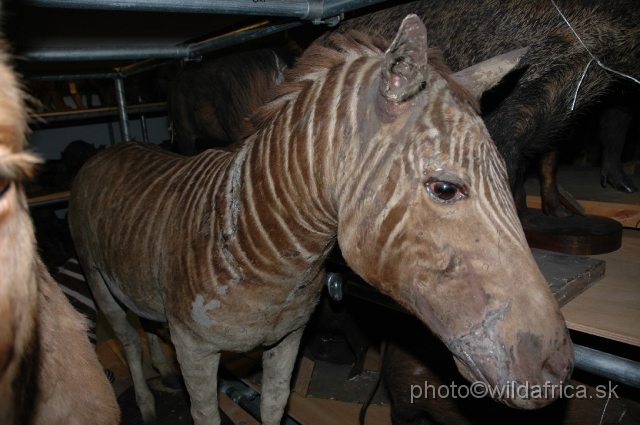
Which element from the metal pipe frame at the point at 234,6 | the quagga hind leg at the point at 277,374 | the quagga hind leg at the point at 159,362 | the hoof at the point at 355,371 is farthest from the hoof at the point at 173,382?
the metal pipe frame at the point at 234,6

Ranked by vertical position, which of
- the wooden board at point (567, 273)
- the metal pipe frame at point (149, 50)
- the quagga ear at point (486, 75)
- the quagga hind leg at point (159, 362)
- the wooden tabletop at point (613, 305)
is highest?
the metal pipe frame at point (149, 50)

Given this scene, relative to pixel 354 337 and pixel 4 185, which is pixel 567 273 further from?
pixel 354 337

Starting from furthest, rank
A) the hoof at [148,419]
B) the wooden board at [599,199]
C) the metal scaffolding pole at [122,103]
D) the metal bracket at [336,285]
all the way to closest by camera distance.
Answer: the metal scaffolding pole at [122,103] → the hoof at [148,419] → the wooden board at [599,199] → the metal bracket at [336,285]

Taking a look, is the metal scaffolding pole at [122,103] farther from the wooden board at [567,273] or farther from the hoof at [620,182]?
the hoof at [620,182]

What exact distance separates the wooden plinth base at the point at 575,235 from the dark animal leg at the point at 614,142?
0.86 metres

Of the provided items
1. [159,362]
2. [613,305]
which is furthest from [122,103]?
[613,305]

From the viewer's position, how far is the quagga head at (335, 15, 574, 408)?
1.00 metres

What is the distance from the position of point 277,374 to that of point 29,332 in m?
1.64

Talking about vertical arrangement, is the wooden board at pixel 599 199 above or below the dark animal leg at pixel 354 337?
above

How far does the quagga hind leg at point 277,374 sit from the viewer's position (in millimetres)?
2018

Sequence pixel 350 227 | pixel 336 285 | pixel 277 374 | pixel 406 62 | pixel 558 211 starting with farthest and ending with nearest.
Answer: pixel 558 211
pixel 336 285
pixel 277 374
pixel 350 227
pixel 406 62

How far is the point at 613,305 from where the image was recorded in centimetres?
161

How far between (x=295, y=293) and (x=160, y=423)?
2196mm

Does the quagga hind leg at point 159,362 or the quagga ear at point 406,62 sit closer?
the quagga ear at point 406,62
